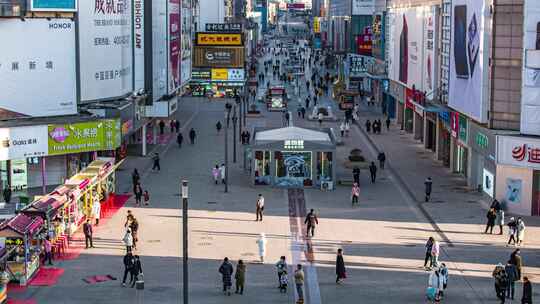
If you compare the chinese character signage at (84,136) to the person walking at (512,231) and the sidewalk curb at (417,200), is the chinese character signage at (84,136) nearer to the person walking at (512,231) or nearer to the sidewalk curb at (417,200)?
the sidewalk curb at (417,200)

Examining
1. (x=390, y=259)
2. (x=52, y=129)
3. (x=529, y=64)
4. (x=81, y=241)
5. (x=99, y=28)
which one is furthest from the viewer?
(x=99, y=28)

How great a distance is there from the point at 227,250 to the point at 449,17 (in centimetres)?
2908

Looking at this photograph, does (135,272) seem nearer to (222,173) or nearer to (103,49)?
(222,173)

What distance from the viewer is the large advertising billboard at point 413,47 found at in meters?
73.8

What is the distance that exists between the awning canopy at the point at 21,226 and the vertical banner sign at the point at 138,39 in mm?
36415

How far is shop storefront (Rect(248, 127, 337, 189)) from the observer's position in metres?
57.2

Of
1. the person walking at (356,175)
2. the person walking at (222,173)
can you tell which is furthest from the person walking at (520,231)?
the person walking at (222,173)

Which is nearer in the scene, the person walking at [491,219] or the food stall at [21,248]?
the food stall at [21,248]

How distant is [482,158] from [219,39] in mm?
65318

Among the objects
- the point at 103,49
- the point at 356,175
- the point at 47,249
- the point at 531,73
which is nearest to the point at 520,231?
the point at 531,73

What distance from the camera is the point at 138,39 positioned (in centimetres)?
7550

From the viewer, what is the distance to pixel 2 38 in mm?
55469

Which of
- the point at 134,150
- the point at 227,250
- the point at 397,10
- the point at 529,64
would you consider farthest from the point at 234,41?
the point at 227,250

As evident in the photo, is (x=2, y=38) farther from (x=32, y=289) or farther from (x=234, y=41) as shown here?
(x=234, y=41)
